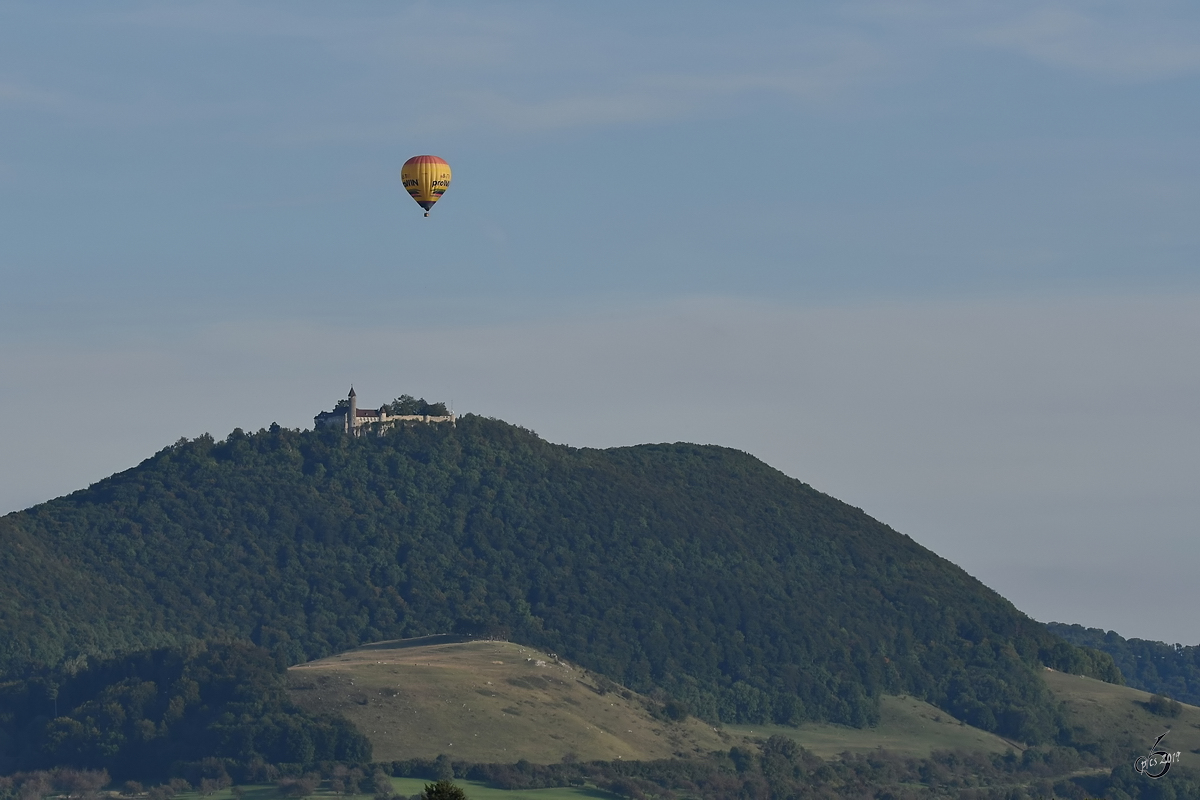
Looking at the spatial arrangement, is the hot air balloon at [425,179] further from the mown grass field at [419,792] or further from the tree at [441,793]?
the tree at [441,793]

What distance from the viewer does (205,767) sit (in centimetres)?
19762

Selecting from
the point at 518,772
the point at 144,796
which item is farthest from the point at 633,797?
the point at 144,796

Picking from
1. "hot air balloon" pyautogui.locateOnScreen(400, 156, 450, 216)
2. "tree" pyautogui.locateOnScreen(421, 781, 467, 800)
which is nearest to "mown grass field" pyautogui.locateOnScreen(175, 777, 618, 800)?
"hot air balloon" pyautogui.locateOnScreen(400, 156, 450, 216)

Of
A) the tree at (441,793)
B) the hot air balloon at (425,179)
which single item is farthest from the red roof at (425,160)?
the tree at (441,793)

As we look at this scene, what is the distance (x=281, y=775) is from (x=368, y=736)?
337 inches

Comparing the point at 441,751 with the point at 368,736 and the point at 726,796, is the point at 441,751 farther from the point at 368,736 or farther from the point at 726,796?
the point at 726,796

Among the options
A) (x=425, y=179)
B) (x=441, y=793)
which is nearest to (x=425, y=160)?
(x=425, y=179)

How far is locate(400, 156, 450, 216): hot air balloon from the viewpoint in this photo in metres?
163

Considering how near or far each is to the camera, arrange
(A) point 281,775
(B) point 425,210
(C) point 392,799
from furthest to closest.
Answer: (A) point 281,775 < (C) point 392,799 < (B) point 425,210

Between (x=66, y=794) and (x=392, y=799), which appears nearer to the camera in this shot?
(x=392, y=799)

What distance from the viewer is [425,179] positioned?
163 m

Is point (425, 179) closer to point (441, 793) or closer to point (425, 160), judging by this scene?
point (425, 160)

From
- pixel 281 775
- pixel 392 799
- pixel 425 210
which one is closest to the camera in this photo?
pixel 425 210

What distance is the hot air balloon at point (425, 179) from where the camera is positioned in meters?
163
